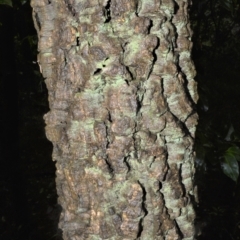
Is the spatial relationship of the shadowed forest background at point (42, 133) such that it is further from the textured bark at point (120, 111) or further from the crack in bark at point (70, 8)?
the crack in bark at point (70, 8)

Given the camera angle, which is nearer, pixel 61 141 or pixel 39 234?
pixel 61 141

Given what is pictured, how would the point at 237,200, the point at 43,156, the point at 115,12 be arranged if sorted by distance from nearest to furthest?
the point at 115,12 → the point at 237,200 → the point at 43,156

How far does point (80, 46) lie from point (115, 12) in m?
0.06

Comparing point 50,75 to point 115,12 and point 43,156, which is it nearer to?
point 115,12

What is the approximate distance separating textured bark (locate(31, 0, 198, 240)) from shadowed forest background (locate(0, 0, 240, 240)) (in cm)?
53

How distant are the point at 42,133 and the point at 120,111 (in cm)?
203

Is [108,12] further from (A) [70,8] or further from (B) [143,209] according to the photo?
(B) [143,209]

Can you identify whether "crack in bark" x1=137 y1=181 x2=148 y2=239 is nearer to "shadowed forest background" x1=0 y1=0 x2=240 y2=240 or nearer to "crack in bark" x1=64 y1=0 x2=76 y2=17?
"crack in bark" x1=64 y1=0 x2=76 y2=17

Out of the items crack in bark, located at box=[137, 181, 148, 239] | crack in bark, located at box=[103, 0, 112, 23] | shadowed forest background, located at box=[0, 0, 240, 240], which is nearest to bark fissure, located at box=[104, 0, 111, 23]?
crack in bark, located at box=[103, 0, 112, 23]

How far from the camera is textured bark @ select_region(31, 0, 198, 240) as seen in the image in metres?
0.56

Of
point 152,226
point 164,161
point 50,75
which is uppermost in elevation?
point 50,75

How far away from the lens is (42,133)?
254cm

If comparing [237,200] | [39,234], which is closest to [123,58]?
[39,234]

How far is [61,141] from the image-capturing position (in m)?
0.62
